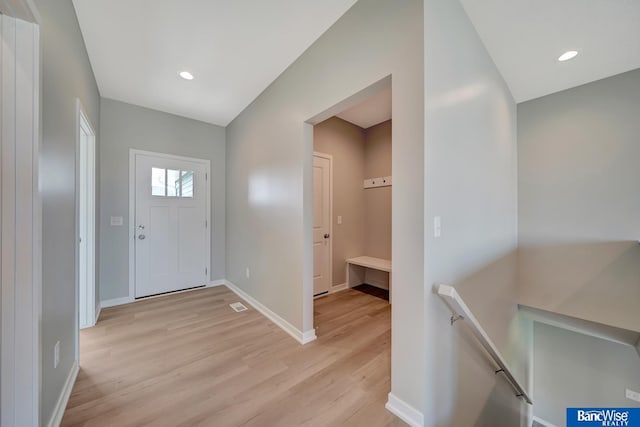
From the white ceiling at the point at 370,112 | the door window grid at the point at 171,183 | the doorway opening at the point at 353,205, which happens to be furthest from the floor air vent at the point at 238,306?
the white ceiling at the point at 370,112

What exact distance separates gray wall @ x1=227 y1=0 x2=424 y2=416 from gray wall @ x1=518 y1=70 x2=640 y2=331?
221cm

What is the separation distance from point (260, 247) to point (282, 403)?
1818 mm

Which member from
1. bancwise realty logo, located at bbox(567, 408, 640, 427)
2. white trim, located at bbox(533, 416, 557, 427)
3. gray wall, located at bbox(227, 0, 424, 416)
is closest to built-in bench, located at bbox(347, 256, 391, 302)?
gray wall, located at bbox(227, 0, 424, 416)

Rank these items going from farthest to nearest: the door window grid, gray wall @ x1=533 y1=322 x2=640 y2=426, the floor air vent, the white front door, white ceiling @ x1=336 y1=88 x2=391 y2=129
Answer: the door window grid < the white front door < white ceiling @ x1=336 y1=88 x2=391 y2=129 < the floor air vent < gray wall @ x1=533 y1=322 x2=640 y2=426

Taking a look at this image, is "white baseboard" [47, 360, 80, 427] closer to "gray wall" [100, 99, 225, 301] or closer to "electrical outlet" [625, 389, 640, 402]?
"gray wall" [100, 99, 225, 301]

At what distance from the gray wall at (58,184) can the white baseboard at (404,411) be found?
2001 mm

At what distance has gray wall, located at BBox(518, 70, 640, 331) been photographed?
211cm

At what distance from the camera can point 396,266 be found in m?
1.54

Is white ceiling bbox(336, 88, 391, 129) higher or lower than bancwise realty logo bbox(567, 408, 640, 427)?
higher

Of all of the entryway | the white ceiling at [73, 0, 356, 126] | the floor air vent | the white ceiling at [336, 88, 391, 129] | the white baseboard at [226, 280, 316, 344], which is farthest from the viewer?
the entryway

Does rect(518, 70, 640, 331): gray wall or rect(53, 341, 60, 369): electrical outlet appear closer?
rect(53, 341, 60, 369): electrical outlet

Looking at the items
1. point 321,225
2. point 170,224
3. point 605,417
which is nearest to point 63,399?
point 170,224

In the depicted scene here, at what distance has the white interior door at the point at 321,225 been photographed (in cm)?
359

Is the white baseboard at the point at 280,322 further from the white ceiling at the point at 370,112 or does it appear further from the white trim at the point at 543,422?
the white trim at the point at 543,422
